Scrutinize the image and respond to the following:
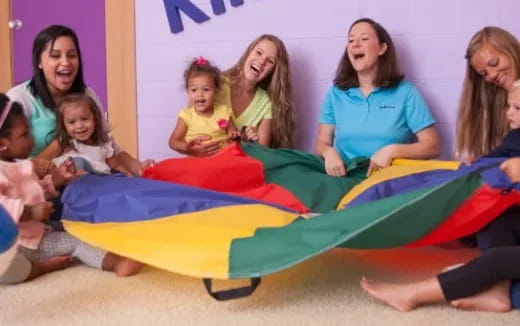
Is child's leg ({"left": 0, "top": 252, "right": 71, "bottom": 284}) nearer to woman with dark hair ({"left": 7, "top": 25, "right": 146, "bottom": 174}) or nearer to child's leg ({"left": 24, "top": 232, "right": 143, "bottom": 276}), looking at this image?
child's leg ({"left": 24, "top": 232, "right": 143, "bottom": 276})

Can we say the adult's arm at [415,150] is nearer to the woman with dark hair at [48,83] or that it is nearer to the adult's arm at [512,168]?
the adult's arm at [512,168]

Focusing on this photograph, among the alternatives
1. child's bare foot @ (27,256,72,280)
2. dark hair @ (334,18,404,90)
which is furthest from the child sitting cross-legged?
dark hair @ (334,18,404,90)

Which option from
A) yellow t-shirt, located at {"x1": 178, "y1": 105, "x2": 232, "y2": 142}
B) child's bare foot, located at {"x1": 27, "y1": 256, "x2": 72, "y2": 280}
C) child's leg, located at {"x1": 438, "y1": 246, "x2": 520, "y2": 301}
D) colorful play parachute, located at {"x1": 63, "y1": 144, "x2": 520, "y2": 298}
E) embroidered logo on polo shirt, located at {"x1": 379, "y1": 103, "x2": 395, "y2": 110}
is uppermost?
embroidered logo on polo shirt, located at {"x1": 379, "y1": 103, "x2": 395, "y2": 110}

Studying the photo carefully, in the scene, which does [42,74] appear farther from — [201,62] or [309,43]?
[309,43]

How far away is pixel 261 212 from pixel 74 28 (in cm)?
173

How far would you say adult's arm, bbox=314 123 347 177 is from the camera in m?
2.02

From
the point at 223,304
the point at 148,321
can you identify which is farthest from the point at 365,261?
the point at 148,321

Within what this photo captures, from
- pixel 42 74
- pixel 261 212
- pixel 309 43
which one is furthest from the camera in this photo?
pixel 309 43

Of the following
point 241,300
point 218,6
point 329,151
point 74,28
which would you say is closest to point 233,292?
point 241,300

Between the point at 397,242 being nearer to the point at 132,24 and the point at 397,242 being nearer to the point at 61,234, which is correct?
the point at 61,234

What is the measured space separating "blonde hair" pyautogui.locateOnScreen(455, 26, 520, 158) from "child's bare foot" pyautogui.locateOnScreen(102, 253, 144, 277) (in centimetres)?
102

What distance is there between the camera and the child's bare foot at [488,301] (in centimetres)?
133

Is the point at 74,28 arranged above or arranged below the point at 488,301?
above

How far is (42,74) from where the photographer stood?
2.09 meters
